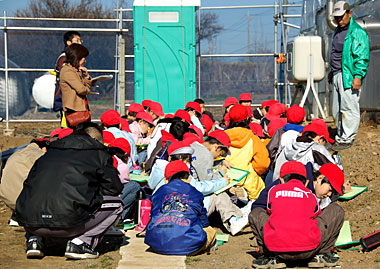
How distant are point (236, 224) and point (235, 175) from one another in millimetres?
757

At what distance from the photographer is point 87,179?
587 centimetres

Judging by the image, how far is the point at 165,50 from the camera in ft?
49.0

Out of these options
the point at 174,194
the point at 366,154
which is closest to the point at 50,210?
the point at 174,194

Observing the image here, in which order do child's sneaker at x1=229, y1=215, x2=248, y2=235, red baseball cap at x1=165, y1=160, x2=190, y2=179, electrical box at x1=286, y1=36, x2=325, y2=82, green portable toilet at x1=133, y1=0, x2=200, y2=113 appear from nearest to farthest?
red baseball cap at x1=165, y1=160, x2=190, y2=179, child's sneaker at x1=229, y1=215, x2=248, y2=235, electrical box at x1=286, y1=36, x2=325, y2=82, green portable toilet at x1=133, y1=0, x2=200, y2=113

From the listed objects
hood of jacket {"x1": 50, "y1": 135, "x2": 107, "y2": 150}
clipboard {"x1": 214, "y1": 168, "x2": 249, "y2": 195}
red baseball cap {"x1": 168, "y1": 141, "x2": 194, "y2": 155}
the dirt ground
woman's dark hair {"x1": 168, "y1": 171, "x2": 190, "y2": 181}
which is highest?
hood of jacket {"x1": 50, "y1": 135, "x2": 107, "y2": 150}

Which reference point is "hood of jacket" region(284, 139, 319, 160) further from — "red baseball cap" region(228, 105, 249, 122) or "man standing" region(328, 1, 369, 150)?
"man standing" region(328, 1, 369, 150)

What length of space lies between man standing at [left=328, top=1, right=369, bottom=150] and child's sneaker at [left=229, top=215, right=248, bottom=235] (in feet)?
11.3

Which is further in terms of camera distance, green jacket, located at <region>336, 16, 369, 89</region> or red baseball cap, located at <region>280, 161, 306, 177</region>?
green jacket, located at <region>336, 16, 369, 89</region>

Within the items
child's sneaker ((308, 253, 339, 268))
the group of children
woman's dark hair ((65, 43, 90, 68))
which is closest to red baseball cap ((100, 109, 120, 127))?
the group of children

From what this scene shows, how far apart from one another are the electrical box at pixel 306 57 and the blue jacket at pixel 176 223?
299 inches

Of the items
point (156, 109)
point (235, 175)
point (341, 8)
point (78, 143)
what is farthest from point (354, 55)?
point (78, 143)

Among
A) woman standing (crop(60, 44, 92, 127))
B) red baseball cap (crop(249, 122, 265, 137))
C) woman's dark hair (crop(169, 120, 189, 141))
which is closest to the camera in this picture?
woman standing (crop(60, 44, 92, 127))

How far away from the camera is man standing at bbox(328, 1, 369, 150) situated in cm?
1018

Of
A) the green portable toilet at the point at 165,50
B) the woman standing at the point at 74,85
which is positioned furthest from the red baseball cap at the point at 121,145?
the green portable toilet at the point at 165,50
